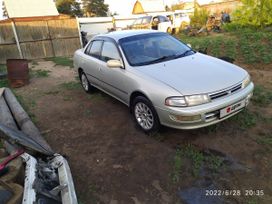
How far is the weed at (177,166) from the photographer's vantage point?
121 inches

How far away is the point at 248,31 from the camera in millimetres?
9695

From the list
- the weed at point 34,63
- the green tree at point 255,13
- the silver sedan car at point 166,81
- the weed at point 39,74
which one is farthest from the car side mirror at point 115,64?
the weed at point 34,63

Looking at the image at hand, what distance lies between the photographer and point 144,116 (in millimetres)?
4035

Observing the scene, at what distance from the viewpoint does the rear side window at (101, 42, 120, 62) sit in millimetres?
4578

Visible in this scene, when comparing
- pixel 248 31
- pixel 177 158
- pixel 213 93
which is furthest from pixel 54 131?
pixel 248 31

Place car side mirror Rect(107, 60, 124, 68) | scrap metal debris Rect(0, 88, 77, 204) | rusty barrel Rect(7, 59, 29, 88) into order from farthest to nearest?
rusty barrel Rect(7, 59, 29, 88) → car side mirror Rect(107, 60, 124, 68) → scrap metal debris Rect(0, 88, 77, 204)

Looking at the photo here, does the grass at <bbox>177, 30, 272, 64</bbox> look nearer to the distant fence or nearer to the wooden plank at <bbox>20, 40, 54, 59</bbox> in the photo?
the wooden plank at <bbox>20, 40, 54, 59</bbox>

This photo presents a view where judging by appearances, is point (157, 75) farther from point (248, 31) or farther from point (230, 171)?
point (248, 31)

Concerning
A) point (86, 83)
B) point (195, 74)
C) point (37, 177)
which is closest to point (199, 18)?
point (86, 83)

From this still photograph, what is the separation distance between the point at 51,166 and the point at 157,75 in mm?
2010

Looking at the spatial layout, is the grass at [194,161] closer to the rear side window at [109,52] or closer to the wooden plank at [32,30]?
the rear side window at [109,52]

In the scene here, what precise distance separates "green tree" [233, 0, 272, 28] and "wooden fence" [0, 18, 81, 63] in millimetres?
8852

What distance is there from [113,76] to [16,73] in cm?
484

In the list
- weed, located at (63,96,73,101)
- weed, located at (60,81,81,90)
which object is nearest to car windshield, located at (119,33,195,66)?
weed, located at (63,96,73,101)
